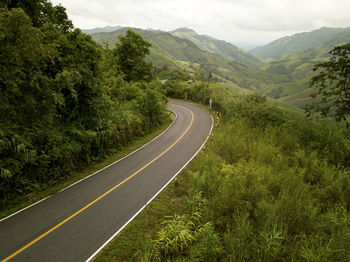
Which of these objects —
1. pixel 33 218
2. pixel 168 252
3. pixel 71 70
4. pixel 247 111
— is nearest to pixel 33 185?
pixel 33 218

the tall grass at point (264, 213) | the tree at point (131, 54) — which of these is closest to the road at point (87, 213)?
the tall grass at point (264, 213)

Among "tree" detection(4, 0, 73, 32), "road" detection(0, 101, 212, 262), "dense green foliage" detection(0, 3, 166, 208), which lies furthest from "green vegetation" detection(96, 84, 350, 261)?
"tree" detection(4, 0, 73, 32)

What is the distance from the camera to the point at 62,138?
12.2 metres

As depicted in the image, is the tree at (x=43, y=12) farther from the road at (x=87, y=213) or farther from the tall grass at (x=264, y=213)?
the tall grass at (x=264, y=213)

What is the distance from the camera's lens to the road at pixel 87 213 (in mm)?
7215

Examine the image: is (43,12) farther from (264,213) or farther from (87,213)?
(264,213)

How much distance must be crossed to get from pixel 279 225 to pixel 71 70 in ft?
46.2

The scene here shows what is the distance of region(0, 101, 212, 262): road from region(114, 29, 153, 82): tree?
1698cm

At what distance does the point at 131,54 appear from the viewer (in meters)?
28.5

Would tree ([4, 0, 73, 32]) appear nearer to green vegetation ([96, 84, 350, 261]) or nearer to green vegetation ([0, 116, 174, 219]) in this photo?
green vegetation ([0, 116, 174, 219])

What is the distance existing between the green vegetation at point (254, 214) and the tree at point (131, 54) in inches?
838

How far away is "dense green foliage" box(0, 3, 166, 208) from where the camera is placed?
363 inches

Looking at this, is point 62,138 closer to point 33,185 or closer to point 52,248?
point 33,185

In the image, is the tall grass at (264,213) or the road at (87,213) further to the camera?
the road at (87,213)
